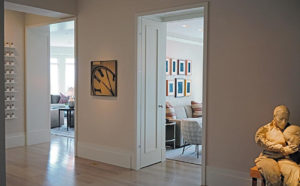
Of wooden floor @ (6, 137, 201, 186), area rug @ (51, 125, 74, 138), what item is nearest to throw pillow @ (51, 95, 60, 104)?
area rug @ (51, 125, 74, 138)

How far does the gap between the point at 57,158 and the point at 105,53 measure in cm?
207

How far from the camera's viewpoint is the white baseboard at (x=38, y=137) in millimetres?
6582

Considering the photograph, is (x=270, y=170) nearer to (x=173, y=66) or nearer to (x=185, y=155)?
(x=185, y=155)

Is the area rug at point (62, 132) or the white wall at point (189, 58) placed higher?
the white wall at point (189, 58)

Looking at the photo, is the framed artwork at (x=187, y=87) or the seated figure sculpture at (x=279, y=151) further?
the framed artwork at (x=187, y=87)

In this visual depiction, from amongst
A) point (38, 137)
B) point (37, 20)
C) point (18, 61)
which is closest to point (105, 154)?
point (38, 137)

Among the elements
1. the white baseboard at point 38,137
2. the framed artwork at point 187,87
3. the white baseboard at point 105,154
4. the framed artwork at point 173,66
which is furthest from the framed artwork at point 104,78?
the framed artwork at point 187,87

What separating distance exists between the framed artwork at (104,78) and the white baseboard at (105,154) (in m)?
0.95

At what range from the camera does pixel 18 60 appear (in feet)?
21.0

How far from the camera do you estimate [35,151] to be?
600cm

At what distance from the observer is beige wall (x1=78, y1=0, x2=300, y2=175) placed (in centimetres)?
349

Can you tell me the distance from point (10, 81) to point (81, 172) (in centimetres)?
283

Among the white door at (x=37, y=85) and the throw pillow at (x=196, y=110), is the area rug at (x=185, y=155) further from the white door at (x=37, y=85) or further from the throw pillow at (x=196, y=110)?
the white door at (x=37, y=85)

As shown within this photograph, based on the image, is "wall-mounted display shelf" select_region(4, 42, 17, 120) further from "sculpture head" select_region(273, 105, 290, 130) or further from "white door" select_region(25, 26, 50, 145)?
"sculpture head" select_region(273, 105, 290, 130)
